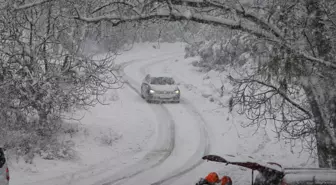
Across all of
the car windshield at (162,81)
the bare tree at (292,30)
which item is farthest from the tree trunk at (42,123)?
the car windshield at (162,81)

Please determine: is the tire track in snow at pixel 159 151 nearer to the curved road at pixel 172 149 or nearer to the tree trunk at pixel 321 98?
the curved road at pixel 172 149

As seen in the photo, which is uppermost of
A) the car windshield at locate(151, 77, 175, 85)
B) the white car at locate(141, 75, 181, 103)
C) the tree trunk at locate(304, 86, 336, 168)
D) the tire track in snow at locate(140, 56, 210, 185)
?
the car windshield at locate(151, 77, 175, 85)

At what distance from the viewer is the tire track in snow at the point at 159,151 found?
10594 mm

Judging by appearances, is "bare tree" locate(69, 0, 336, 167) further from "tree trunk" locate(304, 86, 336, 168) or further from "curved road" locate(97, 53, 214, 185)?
"curved road" locate(97, 53, 214, 185)

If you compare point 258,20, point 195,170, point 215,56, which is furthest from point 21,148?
point 215,56

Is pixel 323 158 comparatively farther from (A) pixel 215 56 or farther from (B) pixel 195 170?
(A) pixel 215 56

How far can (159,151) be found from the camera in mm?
13367

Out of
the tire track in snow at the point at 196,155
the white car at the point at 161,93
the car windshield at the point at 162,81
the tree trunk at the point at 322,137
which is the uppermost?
the car windshield at the point at 162,81

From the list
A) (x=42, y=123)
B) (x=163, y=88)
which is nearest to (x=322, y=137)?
(x=42, y=123)

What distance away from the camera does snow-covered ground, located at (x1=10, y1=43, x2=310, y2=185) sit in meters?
10.3

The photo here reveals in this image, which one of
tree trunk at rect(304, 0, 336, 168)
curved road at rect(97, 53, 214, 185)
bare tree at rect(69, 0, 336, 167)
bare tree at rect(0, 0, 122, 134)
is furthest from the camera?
bare tree at rect(0, 0, 122, 134)

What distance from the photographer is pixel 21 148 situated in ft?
36.2

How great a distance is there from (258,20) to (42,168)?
702 cm

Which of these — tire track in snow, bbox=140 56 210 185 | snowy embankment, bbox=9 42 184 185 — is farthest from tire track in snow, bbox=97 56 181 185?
tire track in snow, bbox=140 56 210 185
